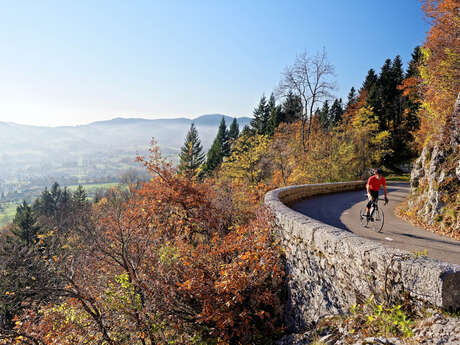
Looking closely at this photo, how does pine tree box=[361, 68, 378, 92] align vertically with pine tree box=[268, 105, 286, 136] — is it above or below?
above

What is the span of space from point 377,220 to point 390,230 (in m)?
0.60

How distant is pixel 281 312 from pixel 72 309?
20.3ft

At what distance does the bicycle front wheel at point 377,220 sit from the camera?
314 inches

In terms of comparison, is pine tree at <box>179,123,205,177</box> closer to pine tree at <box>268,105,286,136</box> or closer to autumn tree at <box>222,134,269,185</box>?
pine tree at <box>268,105,286,136</box>

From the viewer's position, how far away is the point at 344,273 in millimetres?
4027


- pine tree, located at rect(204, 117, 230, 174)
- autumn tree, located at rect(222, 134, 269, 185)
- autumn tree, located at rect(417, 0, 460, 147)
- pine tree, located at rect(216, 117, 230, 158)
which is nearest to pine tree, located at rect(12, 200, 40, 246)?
autumn tree, located at rect(222, 134, 269, 185)

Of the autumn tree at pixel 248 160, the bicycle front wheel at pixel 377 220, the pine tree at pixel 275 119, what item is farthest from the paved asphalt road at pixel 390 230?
the pine tree at pixel 275 119

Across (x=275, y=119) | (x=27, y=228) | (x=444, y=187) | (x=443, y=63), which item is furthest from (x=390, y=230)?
(x=275, y=119)

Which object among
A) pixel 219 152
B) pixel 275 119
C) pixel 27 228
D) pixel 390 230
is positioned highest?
pixel 275 119

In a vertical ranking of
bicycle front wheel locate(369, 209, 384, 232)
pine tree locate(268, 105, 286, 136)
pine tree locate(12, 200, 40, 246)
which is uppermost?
pine tree locate(268, 105, 286, 136)

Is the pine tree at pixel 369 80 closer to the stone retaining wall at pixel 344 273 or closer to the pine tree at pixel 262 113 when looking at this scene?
the pine tree at pixel 262 113

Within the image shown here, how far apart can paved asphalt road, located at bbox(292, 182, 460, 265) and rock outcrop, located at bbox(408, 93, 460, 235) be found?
0.67m

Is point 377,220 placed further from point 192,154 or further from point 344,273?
point 192,154

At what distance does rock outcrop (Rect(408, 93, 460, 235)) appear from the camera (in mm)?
8070
